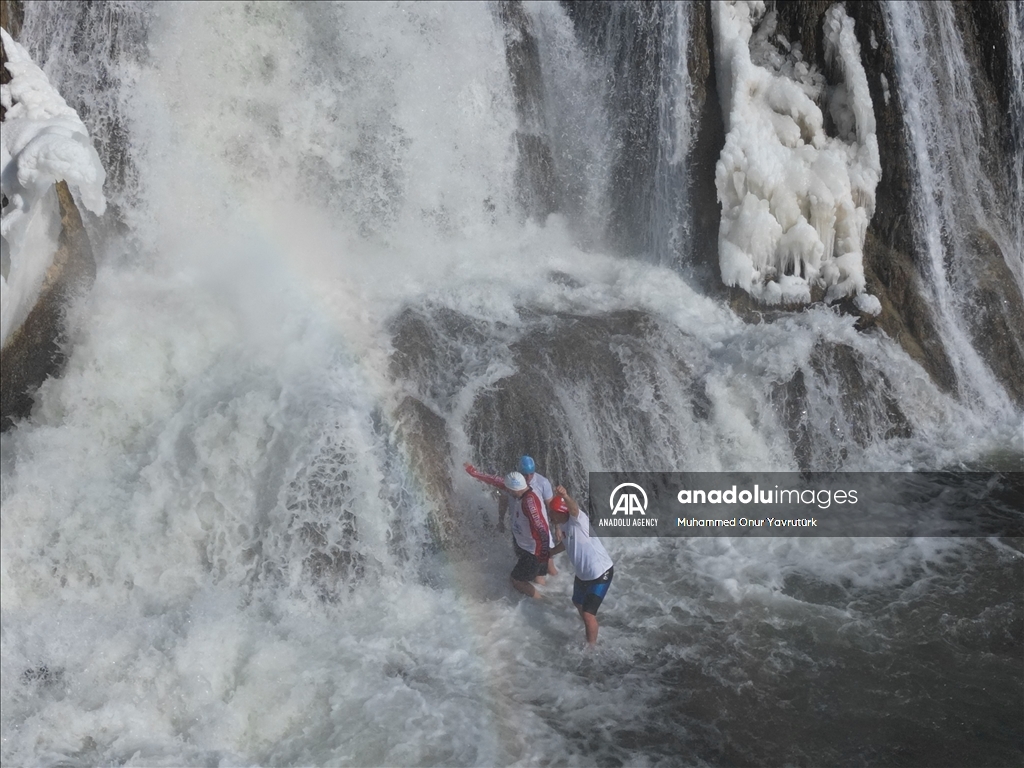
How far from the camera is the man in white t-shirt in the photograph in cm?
586

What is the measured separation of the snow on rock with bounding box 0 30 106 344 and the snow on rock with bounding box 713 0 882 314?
5672 millimetres

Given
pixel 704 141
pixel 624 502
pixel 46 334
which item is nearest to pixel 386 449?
pixel 624 502

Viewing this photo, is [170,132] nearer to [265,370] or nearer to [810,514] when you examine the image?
[265,370]

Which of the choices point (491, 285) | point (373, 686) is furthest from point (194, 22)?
point (373, 686)

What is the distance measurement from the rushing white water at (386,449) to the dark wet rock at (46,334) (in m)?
0.15

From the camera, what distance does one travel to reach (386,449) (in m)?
7.31

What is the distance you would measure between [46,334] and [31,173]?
53.4 inches

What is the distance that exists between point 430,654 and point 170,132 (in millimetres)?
5973

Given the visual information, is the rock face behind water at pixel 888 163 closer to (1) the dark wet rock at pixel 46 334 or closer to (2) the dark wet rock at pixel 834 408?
(2) the dark wet rock at pixel 834 408

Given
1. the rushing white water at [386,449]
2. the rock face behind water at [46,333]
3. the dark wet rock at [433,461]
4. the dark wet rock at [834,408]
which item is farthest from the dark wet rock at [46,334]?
the dark wet rock at [834,408]

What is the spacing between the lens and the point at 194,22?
962 centimetres

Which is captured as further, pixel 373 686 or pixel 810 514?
pixel 810 514

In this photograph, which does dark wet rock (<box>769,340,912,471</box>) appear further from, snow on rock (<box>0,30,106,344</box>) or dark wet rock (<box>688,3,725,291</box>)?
snow on rock (<box>0,30,106,344</box>)

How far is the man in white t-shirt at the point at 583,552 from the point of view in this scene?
19.2 ft
